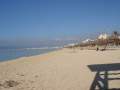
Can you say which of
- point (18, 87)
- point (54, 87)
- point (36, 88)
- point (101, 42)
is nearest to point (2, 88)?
point (18, 87)

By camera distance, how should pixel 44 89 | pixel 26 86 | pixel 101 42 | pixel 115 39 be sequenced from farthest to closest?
pixel 101 42 → pixel 115 39 → pixel 26 86 → pixel 44 89

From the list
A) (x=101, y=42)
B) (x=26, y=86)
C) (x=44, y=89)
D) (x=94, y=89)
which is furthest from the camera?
→ (x=101, y=42)

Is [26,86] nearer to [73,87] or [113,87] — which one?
[73,87]

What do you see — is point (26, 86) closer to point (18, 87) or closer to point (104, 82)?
point (18, 87)

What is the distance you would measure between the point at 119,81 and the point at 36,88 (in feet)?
7.94

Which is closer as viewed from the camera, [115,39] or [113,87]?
[113,87]

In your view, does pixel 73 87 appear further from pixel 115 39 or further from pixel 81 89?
pixel 115 39

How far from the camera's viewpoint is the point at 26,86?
668cm

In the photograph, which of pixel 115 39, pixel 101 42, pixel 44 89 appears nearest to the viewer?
pixel 44 89

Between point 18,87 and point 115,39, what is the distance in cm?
3401

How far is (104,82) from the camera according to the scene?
6.49 meters

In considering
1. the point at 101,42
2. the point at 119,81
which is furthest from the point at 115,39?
the point at 119,81

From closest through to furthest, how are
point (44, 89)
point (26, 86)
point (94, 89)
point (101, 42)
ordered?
point (94, 89) < point (44, 89) < point (26, 86) < point (101, 42)

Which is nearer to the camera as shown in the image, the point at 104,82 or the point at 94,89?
the point at 94,89
